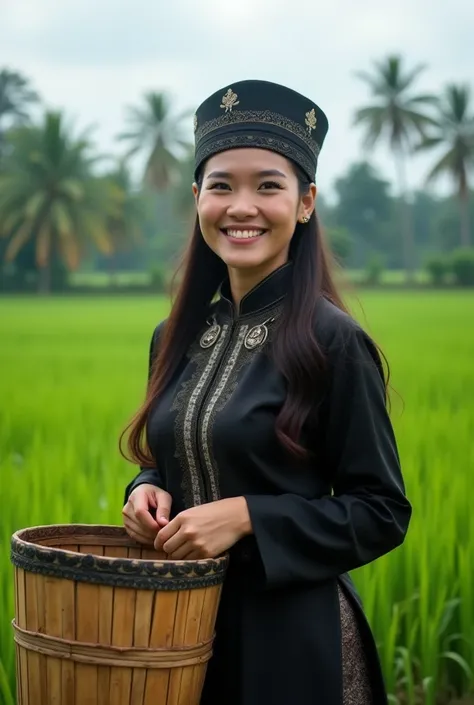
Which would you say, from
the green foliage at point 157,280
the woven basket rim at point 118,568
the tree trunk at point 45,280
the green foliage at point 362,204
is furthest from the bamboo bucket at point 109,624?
the green foliage at point 362,204

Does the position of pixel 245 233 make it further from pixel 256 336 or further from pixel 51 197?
pixel 51 197

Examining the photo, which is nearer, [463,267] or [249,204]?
[249,204]

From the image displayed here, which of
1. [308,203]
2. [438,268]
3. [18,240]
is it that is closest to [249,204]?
[308,203]

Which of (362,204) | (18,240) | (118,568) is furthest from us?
(362,204)

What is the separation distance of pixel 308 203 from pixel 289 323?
0.61ft

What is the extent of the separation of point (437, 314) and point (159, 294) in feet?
57.9

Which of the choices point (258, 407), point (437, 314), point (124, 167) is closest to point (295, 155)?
point (258, 407)

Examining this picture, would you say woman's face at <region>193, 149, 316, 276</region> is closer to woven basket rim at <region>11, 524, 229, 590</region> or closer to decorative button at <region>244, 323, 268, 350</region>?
decorative button at <region>244, 323, 268, 350</region>

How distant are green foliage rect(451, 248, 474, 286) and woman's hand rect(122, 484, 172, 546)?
3254 cm

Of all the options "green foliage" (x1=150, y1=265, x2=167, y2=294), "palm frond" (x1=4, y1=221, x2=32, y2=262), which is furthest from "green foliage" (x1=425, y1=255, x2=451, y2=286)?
"palm frond" (x1=4, y1=221, x2=32, y2=262)

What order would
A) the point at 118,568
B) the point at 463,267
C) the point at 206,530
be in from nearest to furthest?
the point at 118,568 < the point at 206,530 < the point at 463,267

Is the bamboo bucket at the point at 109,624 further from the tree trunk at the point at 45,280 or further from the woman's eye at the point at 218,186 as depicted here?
the tree trunk at the point at 45,280

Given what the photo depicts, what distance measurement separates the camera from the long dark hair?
144 cm

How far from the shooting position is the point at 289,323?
4.90ft
